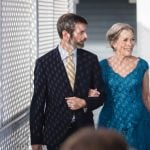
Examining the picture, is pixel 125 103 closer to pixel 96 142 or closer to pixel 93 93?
pixel 93 93

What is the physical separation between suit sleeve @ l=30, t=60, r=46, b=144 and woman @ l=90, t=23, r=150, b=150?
56 centimetres

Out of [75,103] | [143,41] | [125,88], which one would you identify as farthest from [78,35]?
[143,41]

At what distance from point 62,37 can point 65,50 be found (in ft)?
0.31

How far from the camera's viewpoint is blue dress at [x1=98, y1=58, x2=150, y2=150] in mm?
3893

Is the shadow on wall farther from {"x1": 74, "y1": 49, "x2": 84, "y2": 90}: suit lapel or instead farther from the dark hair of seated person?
the dark hair of seated person

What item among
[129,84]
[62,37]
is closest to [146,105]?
[129,84]

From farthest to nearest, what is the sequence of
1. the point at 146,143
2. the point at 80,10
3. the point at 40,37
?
the point at 80,10
the point at 40,37
the point at 146,143

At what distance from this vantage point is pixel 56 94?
3.59 m

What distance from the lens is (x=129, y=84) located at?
153 inches

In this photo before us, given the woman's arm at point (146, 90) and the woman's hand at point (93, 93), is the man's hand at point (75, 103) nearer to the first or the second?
the woman's hand at point (93, 93)

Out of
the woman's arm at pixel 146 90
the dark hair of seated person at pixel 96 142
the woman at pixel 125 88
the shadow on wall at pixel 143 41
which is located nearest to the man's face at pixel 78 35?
the woman at pixel 125 88

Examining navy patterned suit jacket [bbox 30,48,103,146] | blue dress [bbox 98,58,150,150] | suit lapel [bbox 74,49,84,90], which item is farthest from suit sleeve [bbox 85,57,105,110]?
blue dress [bbox 98,58,150,150]

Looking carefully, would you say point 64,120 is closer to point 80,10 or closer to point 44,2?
point 44,2

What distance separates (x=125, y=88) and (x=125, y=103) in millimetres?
118
